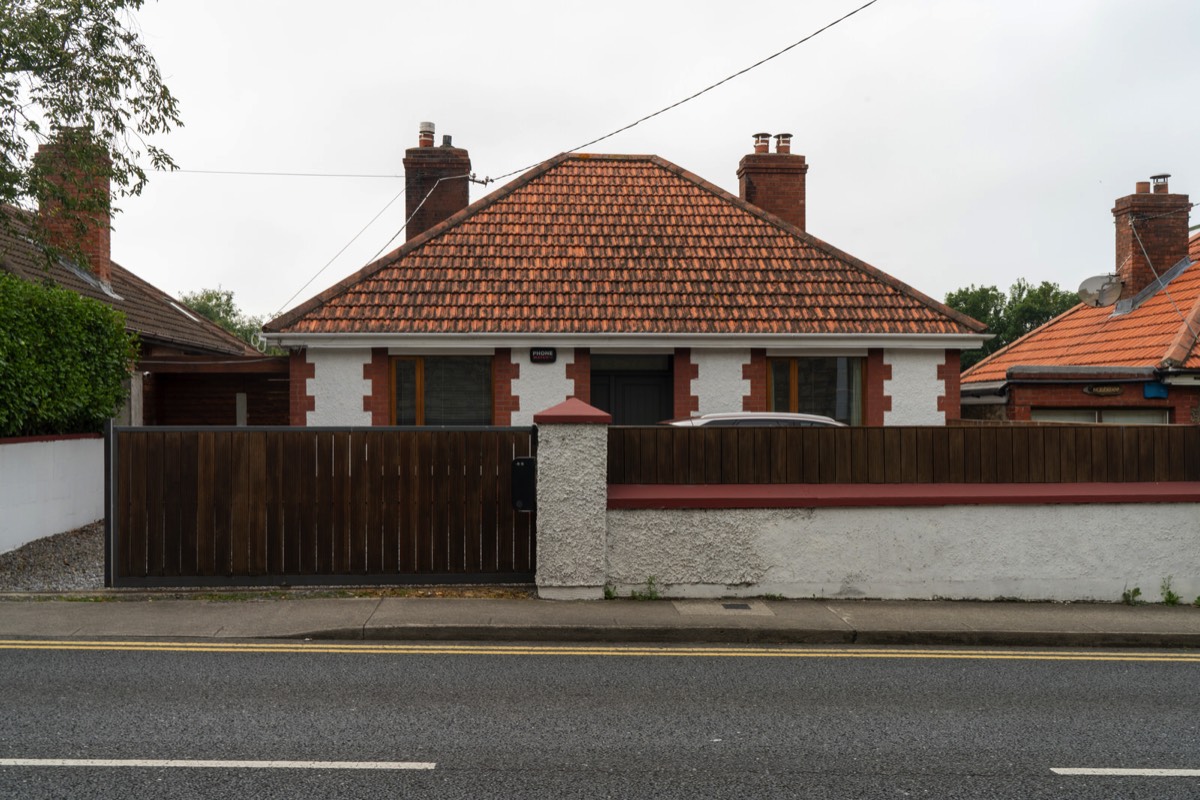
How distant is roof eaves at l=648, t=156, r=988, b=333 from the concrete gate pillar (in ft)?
27.7

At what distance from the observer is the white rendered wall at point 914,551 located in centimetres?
1009

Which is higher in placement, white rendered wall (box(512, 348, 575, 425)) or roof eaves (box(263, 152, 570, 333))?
roof eaves (box(263, 152, 570, 333))

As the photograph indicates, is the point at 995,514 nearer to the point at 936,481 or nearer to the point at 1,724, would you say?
the point at 936,481

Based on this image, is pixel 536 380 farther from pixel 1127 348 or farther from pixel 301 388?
pixel 1127 348

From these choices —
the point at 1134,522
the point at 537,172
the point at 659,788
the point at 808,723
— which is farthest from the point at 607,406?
the point at 659,788

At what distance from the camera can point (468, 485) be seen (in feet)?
34.4

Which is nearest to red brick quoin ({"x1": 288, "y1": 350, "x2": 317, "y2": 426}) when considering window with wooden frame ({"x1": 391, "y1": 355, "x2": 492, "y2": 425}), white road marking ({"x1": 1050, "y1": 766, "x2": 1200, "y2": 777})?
window with wooden frame ({"x1": 391, "y1": 355, "x2": 492, "y2": 425})

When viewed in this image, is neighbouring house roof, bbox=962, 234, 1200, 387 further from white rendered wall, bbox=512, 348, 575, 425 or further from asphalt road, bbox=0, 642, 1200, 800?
asphalt road, bbox=0, 642, 1200, 800

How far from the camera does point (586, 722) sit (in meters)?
6.11

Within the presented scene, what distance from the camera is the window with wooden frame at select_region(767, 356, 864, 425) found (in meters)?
16.1

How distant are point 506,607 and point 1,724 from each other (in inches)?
180

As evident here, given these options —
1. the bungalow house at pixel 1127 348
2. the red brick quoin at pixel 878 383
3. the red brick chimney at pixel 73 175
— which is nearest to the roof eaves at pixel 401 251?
the red brick chimney at pixel 73 175

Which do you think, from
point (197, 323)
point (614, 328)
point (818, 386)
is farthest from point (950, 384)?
point (197, 323)

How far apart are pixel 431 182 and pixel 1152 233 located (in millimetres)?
16253
